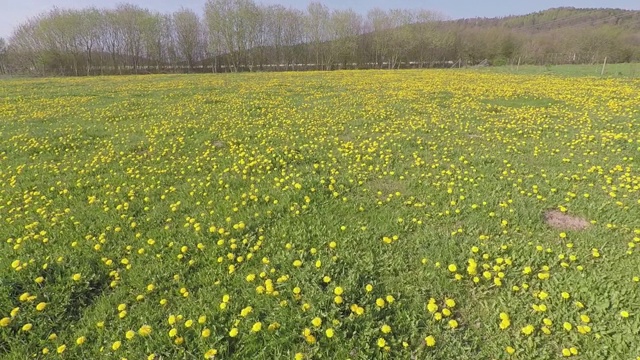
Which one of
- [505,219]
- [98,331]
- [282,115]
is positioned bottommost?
[98,331]

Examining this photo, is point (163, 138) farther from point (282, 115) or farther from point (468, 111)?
point (468, 111)

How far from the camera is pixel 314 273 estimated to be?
3.49 meters

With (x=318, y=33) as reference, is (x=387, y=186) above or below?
below

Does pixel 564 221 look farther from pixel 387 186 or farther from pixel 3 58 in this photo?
pixel 3 58

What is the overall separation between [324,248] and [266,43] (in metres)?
70.9

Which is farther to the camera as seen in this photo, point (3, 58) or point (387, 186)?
point (3, 58)

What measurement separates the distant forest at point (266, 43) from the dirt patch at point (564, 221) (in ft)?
215

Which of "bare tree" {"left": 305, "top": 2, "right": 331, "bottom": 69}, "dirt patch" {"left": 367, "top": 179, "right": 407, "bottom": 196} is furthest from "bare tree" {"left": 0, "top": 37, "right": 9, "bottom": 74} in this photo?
"dirt patch" {"left": 367, "top": 179, "right": 407, "bottom": 196}

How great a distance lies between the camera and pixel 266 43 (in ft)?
221

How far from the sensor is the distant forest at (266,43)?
186 feet

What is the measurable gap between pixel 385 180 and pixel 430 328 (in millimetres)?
3417

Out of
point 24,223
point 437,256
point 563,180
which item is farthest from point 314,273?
point 563,180

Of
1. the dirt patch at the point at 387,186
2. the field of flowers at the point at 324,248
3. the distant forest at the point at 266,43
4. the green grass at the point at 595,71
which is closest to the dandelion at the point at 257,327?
the field of flowers at the point at 324,248

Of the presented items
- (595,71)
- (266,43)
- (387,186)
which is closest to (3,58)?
(266,43)
